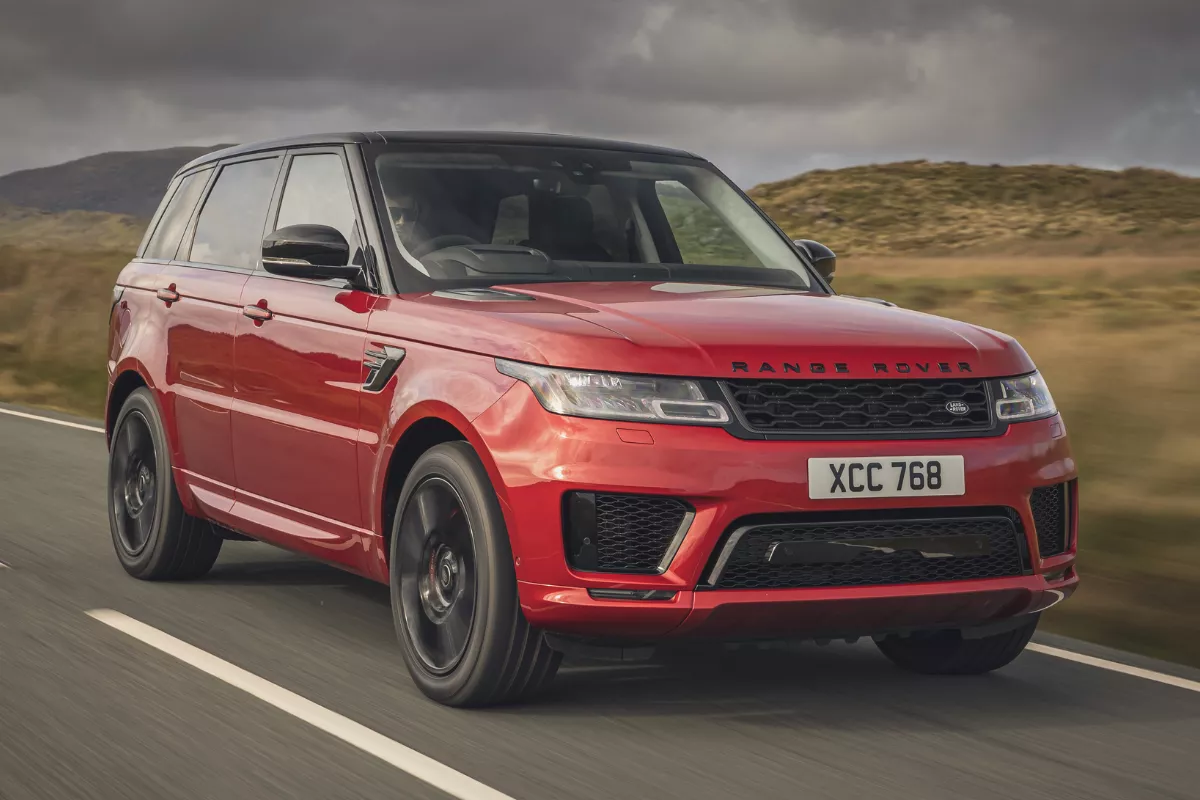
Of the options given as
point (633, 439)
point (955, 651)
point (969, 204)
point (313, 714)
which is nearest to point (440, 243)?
point (633, 439)

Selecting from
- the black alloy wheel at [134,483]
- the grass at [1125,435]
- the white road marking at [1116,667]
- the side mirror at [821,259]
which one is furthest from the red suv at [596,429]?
the grass at [1125,435]

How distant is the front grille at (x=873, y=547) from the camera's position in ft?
15.7

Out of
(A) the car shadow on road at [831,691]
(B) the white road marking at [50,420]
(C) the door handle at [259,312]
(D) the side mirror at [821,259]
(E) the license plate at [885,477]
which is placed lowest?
(B) the white road marking at [50,420]

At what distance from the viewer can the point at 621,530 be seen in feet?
15.7

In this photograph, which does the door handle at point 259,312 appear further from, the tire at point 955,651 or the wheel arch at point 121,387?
the tire at point 955,651

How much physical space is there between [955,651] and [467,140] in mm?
2497

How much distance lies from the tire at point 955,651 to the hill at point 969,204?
198 ft

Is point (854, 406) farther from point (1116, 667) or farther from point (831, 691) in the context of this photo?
point (1116, 667)

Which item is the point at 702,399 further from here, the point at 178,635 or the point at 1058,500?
the point at 178,635

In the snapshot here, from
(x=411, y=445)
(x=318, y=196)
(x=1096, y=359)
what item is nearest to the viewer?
(x=411, y=445)

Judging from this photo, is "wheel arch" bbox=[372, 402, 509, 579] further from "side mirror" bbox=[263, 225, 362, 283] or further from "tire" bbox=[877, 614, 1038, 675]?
"tire" bbox=[877, 614, 1038, 675]

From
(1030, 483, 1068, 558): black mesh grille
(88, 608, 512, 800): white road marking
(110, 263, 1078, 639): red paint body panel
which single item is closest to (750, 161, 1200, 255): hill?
(88, 608, 512, 800): white road marking

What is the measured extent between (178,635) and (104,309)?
23.0 meters

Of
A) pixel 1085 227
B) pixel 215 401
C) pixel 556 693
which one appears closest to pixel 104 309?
pixel 215 401
